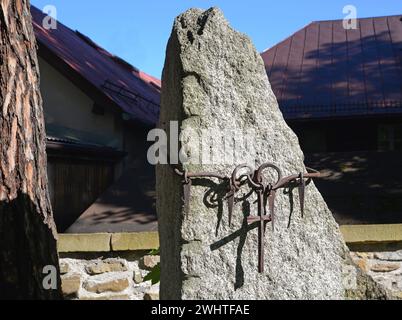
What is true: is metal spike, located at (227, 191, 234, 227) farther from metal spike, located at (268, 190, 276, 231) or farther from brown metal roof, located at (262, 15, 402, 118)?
brown metal roof, located at (262, 15, 402, 118)

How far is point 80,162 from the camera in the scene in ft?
34.3

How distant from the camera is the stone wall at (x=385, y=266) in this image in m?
6.07

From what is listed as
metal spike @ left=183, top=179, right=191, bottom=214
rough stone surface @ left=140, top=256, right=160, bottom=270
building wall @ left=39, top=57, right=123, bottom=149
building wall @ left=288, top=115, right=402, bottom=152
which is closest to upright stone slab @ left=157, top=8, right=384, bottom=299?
metal spike @ left=183, top=179, right=191, bottom=214

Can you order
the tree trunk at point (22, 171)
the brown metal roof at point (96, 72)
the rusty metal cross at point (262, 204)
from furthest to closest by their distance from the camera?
1. the brown metal roof at point (96, 72)
2. the tree trunk at point (22, 171)
3. the rusty metal cross at point (262, 204)

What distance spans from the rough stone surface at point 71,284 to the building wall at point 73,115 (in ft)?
16.0

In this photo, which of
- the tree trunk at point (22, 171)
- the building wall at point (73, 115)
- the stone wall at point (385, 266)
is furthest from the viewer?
the building wall at point (73, 115)

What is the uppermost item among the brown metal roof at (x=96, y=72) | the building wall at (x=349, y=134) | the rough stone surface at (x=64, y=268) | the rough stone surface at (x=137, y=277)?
the brown metal roof at (x=96, y=72)

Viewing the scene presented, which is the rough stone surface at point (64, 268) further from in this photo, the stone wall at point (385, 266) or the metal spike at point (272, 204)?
the metal spike at point (272, 204)

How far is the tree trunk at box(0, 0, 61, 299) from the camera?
3.89 metres

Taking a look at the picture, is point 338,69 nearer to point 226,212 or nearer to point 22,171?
point 22,171

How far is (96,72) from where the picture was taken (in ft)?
38.0

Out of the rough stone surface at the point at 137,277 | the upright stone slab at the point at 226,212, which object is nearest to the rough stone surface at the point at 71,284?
the rough stone surface at the point at 137,277

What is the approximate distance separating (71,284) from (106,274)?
0.34 meters

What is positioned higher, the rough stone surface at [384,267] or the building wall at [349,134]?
the building wall at [349,134]
